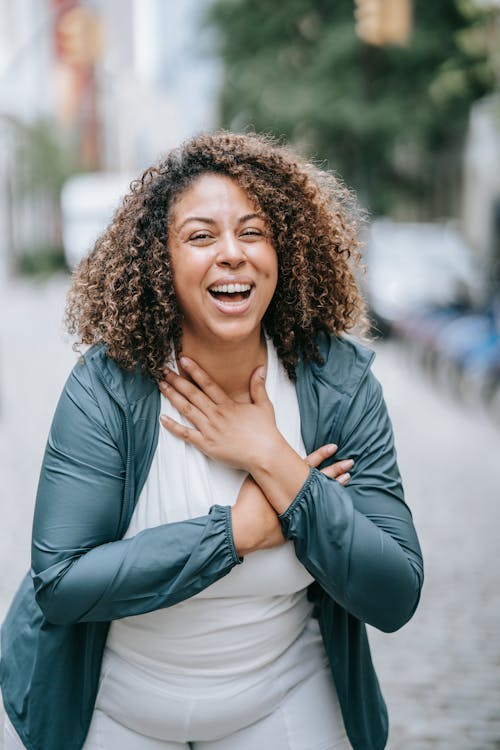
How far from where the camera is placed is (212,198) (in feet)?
6.69

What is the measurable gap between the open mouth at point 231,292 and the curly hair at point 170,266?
0.36 feet

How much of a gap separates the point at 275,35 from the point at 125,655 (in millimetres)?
27995

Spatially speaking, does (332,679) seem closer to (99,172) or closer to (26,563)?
(26,563)

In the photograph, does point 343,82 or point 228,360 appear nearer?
point 228,360

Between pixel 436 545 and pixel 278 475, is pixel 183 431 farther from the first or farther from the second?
pixel 436 545

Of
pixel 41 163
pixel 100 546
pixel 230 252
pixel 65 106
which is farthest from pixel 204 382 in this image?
pixel 65 106

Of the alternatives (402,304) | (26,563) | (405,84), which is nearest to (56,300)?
(405,84)

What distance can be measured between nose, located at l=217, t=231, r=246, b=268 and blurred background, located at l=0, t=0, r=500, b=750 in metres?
0.43

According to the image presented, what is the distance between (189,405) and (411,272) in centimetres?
1564

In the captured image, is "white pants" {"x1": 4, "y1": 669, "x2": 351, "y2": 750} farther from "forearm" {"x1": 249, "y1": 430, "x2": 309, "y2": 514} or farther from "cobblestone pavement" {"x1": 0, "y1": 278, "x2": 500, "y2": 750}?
"cobblestone pavement" {"x1": 0, "y1": 278, "x2": 500, "y2": 750}

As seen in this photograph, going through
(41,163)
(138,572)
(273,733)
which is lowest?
(41,163)

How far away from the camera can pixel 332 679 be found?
217cm

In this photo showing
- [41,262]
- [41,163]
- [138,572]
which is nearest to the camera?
[138,572]

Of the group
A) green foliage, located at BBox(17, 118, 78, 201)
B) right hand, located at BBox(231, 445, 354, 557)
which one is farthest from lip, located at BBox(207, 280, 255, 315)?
green foliage, located at BBox(17, 118, 78, 201)
